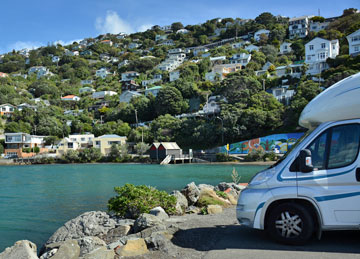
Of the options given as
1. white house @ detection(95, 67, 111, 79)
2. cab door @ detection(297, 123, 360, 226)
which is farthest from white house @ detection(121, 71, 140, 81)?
cab door @ detection(297, 123, 360, 226)

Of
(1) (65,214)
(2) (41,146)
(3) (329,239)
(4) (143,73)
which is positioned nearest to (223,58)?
(4) (143,73)

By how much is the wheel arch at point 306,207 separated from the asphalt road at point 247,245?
39 cm

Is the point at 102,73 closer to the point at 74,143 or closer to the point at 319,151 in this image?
the point at 74,143

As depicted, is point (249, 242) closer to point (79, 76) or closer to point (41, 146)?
point (41, 146)

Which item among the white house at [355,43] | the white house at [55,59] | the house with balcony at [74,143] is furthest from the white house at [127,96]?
the white house at [55,59]

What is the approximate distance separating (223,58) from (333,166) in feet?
404

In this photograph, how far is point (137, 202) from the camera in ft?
33.9

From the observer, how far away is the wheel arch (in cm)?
605

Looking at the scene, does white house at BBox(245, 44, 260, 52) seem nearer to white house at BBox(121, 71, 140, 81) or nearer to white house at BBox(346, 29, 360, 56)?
white house at BBox(121, 71, 140, 81)

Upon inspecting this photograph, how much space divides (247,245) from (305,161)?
6.72 ft

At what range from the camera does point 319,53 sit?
3329 inches

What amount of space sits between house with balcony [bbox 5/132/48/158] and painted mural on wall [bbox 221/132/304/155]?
51003 mm

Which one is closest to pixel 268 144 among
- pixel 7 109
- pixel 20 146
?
pixel 20 146

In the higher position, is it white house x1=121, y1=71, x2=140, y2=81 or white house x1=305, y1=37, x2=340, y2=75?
white house x1=121, y1=71, x2=140, y2=81
